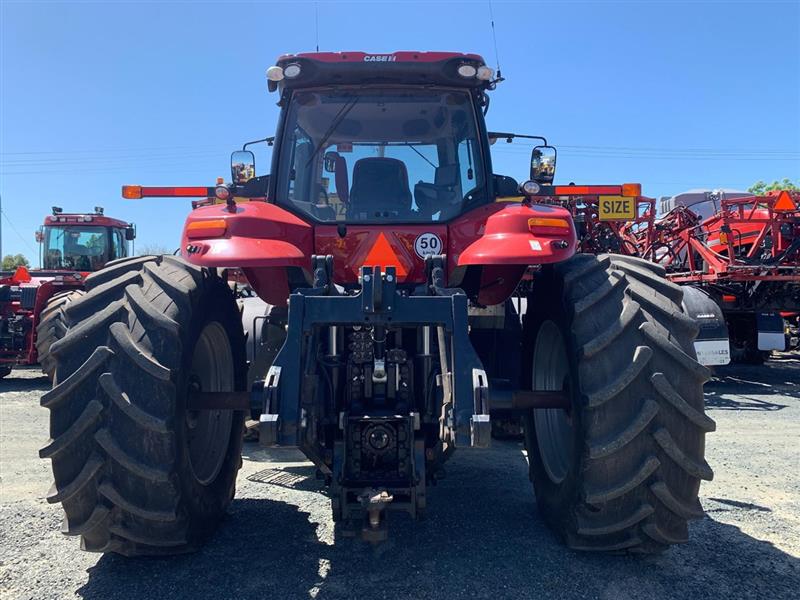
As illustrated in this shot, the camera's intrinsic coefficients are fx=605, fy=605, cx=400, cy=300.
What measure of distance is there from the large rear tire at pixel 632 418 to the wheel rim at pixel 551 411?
0.50m

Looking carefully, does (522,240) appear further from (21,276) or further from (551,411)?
(21,276)

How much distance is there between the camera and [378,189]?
3.65m

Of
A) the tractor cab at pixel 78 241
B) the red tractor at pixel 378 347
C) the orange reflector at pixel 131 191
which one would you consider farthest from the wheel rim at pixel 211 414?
the tractor cab at pixel 78 241

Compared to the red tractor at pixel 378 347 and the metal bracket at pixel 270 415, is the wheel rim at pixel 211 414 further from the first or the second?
the metal bracket at pixel 270 415

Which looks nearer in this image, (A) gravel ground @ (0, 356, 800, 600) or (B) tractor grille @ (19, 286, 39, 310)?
(A) gravel ground @ (0, 356, 800, 600)

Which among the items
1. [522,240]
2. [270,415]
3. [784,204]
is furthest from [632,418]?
[784,204]

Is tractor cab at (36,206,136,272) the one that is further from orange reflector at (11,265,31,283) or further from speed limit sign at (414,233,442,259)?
speed limit sign at (414,233,442,259)

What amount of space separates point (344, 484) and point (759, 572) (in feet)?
6.73

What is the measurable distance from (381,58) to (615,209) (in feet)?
8.79

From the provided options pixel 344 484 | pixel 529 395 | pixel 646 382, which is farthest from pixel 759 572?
pixel 344 484

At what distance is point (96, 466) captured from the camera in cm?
250

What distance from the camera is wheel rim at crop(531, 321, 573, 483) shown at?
11.2ft

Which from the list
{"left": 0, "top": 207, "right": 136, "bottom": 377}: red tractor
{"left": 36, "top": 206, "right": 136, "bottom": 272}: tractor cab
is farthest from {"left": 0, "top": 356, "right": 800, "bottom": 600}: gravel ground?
{"left": 36, "top": 206, "right": 136, "bottom": 272}: tractor cab

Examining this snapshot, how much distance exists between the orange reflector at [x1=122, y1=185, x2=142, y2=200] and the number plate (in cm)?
372
